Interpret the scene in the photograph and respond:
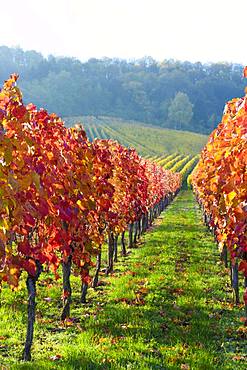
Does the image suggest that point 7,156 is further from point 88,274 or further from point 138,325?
point 138,325

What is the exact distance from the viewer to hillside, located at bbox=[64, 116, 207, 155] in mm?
105125

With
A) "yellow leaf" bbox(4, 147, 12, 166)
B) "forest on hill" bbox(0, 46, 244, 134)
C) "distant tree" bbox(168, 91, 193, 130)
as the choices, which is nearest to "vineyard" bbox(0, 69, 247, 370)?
"yellow leaf" bbox(4, 147, 12, 166)

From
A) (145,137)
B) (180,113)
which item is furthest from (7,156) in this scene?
(180,113)

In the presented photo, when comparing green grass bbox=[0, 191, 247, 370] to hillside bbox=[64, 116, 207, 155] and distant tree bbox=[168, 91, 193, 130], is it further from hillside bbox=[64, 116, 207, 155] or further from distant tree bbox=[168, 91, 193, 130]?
distant tree bbox=[168, 91, 193, 130]

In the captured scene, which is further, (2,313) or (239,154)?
(2,313)

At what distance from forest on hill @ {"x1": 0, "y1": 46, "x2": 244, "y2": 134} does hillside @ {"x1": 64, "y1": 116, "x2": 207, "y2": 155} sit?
992 inches

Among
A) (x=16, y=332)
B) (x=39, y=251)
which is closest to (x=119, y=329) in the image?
(x=16, y=332)

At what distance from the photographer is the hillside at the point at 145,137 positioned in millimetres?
105125

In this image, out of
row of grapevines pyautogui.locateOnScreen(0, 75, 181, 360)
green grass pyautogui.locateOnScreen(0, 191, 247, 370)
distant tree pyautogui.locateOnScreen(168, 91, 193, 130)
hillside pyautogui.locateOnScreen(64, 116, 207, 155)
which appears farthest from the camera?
distant tree pyautogui.locateOnScreen(168, 91, 193, 130)

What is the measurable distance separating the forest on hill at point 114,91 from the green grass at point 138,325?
134 meters

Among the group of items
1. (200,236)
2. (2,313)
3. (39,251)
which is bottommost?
(200,236)

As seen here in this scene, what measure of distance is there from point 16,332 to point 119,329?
1.97 metres

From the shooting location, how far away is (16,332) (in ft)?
28.7

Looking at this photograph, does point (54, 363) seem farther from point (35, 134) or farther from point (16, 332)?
point (35, 134)
